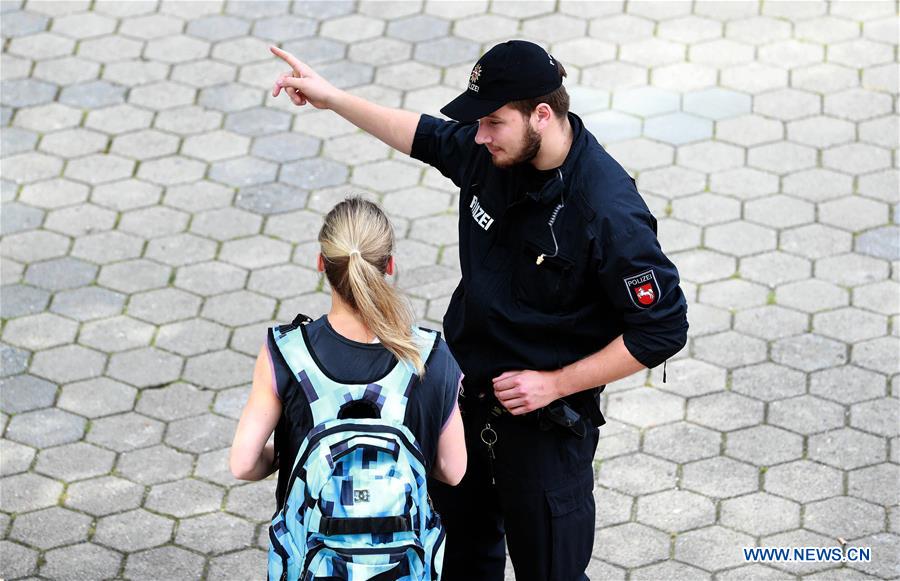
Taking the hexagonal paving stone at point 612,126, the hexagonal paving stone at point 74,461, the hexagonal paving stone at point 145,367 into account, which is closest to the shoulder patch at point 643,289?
the hexagonal paving stone at point 74,461

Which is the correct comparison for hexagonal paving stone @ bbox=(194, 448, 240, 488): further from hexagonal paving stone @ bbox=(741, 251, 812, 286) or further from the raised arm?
hexagonal paving stone @ bbox=(741, 251, 812, 286)

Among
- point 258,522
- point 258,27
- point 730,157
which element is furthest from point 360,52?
point 258,522

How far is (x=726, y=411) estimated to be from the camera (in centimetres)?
532

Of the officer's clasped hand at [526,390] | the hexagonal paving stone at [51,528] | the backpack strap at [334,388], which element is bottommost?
the hexagonal paving stone at [51,528]

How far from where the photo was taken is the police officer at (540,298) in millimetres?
3574

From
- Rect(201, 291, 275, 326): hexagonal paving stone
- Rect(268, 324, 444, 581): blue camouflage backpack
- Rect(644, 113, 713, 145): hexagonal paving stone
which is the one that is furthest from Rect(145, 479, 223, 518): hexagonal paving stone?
Rect(644, 113, 713, 145): hexagonal paving stone

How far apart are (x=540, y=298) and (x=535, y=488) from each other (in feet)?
1.87

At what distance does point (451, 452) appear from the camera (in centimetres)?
341

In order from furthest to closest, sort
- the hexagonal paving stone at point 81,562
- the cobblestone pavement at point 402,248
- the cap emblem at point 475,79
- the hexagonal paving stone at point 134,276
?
the hexagonal paving stone at point 134,276, the cobblestone pavement at point 402,248, the hexagonal paving stone at point 81,562, the cap emblem at point 475,79

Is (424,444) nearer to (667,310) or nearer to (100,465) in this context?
(667,310)

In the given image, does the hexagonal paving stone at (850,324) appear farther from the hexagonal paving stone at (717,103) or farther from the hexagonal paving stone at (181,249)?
the hexagonal paving stone at (181,249)

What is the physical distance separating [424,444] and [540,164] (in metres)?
0.88

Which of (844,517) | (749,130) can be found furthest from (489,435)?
(749,130)

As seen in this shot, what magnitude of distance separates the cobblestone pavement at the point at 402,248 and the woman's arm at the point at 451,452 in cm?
138
